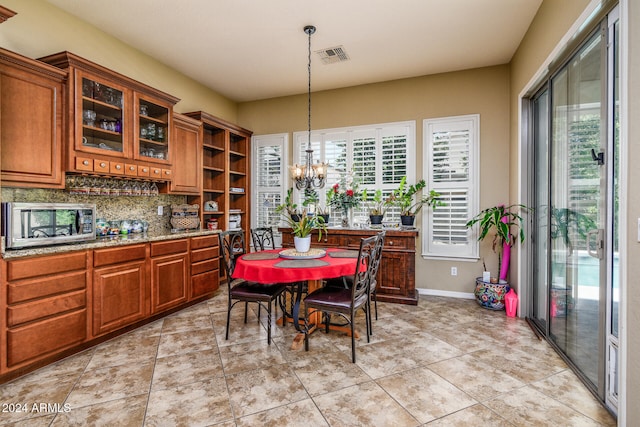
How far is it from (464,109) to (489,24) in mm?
1211

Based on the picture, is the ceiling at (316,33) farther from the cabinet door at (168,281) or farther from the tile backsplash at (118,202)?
the cabinet door at (168,281)

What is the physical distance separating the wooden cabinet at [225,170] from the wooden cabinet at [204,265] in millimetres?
563

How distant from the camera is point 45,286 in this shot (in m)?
2.45

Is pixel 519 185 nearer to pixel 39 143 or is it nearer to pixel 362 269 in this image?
pixel 362 269

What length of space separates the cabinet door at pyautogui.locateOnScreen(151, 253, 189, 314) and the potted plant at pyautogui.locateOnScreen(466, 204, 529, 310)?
3572 millimetres

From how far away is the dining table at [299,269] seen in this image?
2557 millimetres

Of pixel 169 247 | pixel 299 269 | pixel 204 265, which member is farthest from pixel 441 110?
pixel 169 247

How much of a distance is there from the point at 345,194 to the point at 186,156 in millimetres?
2246

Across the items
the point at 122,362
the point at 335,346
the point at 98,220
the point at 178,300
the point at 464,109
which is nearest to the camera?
the point at 122,362

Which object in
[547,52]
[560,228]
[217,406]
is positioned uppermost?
[547,52]

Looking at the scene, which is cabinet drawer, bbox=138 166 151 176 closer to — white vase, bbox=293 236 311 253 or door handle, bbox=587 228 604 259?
white vase, bbox=293 236 311 253

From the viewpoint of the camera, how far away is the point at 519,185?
11.6 ft

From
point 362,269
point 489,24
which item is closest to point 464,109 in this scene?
point 489,24

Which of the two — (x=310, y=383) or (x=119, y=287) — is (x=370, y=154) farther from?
(x=119, y=287)
